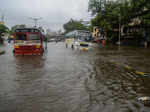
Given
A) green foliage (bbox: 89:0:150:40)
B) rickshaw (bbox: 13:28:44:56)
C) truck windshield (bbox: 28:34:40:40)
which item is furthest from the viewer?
green foliage (bbox: 89:0:150:40)

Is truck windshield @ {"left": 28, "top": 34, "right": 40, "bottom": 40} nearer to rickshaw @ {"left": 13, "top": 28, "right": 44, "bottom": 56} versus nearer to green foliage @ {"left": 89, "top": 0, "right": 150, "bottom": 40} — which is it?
rickshaw @ {"left": 13, "top": 28, "right": 44, "bottom": 56}

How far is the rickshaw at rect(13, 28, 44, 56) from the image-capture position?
19125mm

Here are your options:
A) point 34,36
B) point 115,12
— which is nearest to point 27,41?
point 34,36

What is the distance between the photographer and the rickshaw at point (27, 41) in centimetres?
1912

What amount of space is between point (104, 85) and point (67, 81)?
4.87 ft

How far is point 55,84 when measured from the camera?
7.26 metres

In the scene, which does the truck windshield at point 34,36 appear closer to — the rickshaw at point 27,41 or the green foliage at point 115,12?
the rickshaw at point 27,41

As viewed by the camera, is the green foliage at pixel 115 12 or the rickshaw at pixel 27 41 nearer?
the rickshaw at pixel 27 41

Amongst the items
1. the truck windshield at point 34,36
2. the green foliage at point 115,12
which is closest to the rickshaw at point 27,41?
the truck windshield at point 34,36

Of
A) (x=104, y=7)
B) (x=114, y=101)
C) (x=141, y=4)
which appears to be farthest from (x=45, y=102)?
(x=104, y=7)

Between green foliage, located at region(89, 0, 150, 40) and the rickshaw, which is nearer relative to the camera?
the rickshaw

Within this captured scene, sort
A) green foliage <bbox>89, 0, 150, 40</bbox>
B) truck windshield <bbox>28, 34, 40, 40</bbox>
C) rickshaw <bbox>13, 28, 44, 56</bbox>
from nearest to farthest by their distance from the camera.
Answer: rickshaw <bbox>13, 28, 44, 56</bbox> < truck windshield <bbox>28, 34, 40, 40</bbox> < green foliage <bbox>89, 0, 150, 40</bbox>

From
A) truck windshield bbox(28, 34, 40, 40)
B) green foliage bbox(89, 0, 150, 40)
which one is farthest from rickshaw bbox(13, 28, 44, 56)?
green foliage bbox(89, 0, 150, 40)

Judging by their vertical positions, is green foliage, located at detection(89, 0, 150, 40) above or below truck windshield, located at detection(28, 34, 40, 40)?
above
